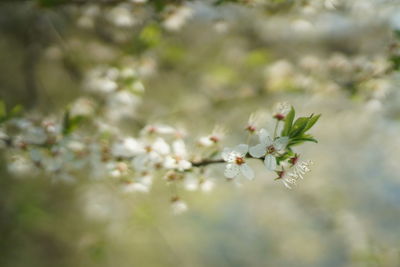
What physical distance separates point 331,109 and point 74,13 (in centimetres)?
188

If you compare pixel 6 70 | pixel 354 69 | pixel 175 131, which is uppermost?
pixel 6 70

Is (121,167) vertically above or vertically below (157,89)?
below

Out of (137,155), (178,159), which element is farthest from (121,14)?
(178,159)

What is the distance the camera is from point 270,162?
947 mm

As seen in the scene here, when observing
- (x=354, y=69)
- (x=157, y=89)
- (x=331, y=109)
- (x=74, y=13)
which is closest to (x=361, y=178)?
(x=331, y=109)

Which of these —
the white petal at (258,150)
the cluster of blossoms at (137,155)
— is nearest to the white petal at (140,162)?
the cluster of blossoms at (137,155)

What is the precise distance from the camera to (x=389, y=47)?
1.50 metres

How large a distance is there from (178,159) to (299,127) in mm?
376

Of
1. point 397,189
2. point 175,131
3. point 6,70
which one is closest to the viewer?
point 175,131

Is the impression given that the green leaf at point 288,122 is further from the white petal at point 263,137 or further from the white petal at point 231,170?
the white petal at point 231,170

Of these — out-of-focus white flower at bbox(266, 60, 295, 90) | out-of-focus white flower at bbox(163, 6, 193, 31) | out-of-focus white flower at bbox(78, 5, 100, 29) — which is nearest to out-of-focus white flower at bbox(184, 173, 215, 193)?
out-of-focus white flower at bbox(163, 6, 193, 31)

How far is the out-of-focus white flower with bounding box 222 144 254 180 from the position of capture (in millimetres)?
978

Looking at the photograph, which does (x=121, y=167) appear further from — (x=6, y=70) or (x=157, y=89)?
(x=6, y=70)

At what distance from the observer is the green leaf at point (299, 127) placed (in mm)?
913
